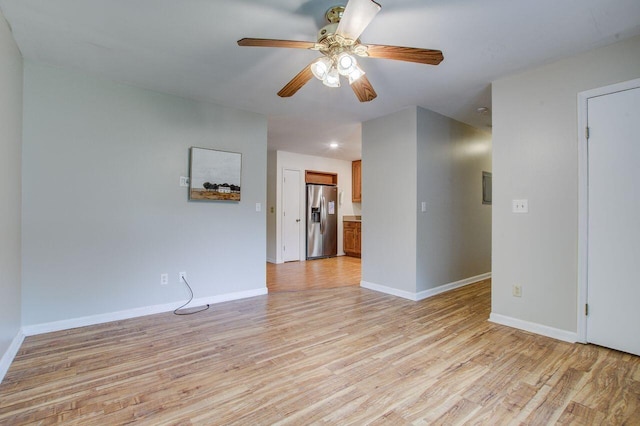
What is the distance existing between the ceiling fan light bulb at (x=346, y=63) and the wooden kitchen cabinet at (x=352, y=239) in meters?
4.97

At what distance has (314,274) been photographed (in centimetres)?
504

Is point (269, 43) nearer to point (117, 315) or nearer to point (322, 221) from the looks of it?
point (117, 315)

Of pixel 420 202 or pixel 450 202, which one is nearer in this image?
pixel 420 202

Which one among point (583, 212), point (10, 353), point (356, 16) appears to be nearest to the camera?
point (356, 16)

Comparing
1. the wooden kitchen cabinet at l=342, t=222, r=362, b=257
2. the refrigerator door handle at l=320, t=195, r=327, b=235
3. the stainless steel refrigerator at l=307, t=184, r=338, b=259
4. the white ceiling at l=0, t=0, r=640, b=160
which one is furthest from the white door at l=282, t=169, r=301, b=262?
the white ceiling at l=0, t=0, r=640, b=160

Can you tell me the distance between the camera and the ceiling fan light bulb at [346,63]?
1.87 metres

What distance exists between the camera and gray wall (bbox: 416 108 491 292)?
3.65 m

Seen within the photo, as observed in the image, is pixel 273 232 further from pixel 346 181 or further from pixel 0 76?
pixel 0 76

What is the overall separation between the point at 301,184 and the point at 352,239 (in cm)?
174

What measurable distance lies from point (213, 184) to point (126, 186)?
833mm

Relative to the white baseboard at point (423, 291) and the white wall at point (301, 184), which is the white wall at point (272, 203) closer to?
the white wall at point (301, 184)

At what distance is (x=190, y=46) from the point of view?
225cm

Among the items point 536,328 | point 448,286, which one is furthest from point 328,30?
point 448,286

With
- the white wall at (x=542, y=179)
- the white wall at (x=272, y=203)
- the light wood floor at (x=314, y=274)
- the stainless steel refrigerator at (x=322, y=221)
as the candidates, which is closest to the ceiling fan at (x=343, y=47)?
the white wall at (x=542, y=179)
